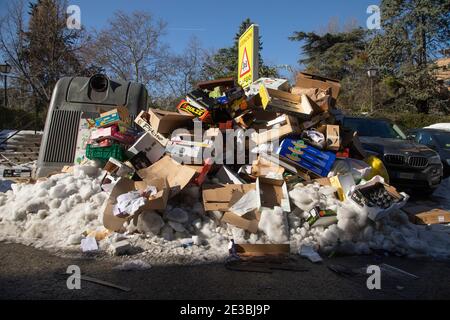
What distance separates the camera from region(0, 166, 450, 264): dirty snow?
14.0 ft

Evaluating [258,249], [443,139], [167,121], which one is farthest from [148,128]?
[443,139]

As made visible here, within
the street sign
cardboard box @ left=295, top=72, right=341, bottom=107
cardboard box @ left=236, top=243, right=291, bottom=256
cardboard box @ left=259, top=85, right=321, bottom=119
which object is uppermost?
the street sign

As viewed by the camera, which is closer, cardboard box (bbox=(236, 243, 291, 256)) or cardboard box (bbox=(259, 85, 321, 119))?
cardboard box (bbox=(236, 243, 291, 256))

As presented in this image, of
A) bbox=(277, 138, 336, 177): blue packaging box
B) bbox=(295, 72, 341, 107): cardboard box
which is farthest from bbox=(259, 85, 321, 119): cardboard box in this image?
bbox=(295, 72, 341, 107): cardboard box

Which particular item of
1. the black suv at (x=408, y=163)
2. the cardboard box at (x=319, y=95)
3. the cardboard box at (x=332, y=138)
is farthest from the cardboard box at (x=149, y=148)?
the black suv at (x=408, y=163)

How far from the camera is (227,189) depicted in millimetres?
4863

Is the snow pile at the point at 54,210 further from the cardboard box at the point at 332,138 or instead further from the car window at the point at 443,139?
the car window at the point at 443,139

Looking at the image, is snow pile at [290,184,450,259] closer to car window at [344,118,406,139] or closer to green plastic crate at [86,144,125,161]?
green plastic crate at [86,144,125,161]

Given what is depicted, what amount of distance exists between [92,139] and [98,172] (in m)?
0.53

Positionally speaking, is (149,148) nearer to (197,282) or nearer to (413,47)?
(197,282)

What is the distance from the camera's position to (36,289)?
308 cm

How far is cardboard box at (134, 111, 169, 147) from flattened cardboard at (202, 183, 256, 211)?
3.78 ft

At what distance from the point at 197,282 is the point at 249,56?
19.9 ft
